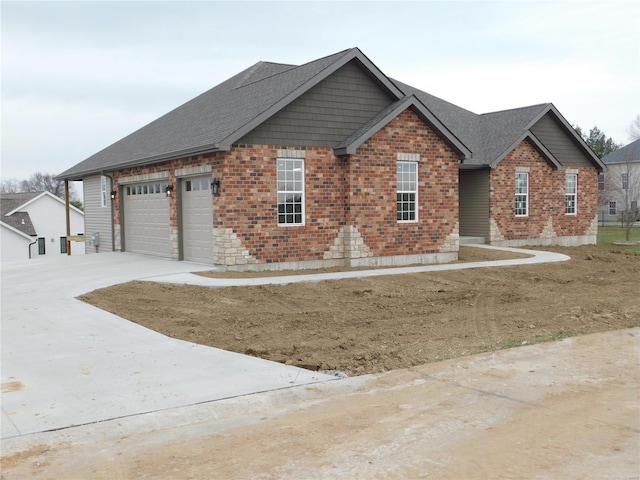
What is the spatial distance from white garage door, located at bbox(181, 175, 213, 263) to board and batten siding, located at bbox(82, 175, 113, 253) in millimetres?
7175

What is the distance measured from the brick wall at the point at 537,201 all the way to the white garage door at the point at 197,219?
12214 millimetres

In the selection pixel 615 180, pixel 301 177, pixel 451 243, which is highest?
pixel 615 180

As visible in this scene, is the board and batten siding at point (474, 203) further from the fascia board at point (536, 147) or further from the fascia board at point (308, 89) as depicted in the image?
the fascia board at point (308, 89)

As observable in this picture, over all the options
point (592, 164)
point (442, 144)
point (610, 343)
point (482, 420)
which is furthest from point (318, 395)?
point (592, 164)

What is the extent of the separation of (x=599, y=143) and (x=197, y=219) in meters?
75.4

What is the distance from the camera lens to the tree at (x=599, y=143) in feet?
254

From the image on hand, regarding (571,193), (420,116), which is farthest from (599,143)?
(420,116)

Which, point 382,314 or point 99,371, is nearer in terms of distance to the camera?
point 99,371

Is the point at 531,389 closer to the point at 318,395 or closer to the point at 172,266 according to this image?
the point at 318,395

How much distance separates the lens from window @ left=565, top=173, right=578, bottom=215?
27.1 m

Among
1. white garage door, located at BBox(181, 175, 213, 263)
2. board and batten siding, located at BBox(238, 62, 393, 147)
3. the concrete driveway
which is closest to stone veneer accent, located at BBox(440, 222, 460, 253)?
board and batten siding, located at BBox(238, 62, 393, 147)

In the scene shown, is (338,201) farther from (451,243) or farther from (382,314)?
(382,314)

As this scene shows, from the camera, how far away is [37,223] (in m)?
57.2

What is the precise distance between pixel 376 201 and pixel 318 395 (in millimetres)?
11712
